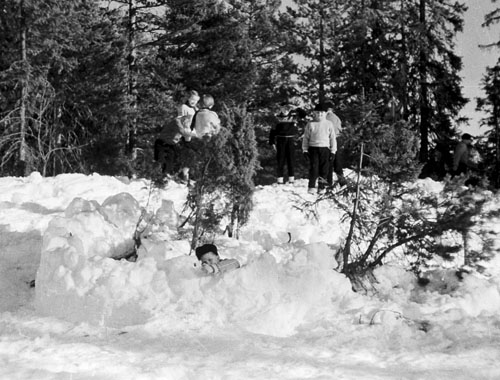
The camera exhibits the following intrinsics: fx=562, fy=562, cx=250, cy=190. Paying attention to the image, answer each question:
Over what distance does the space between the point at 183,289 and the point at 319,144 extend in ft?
19.9

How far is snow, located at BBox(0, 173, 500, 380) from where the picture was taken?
11.3ft

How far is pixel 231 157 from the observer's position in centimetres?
685

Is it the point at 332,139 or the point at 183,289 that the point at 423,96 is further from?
the point at 183,289

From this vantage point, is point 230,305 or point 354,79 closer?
point 230,305

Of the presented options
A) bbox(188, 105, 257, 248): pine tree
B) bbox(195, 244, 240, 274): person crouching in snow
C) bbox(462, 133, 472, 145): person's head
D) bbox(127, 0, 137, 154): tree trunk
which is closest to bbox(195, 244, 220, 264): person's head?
bbox(195, 244, 240, 274): person crouching in snow

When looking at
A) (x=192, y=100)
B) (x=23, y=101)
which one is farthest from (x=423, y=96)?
(x=23, y=101)

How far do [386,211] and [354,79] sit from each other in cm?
1738

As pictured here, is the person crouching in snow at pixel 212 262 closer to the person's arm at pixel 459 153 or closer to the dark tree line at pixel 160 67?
the person's arm at pixel 459 153

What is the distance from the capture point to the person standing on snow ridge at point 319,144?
33.4 feet

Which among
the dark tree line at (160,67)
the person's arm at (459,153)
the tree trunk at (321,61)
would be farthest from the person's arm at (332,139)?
the tree trunk at (321,61)

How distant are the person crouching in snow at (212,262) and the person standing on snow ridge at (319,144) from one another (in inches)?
191

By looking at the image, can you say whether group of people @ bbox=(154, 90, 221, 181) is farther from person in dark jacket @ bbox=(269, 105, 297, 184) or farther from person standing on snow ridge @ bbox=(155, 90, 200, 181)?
person in dark jacket @ bbox=(269, 105, 297, 184)

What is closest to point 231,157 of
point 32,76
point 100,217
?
point 100,217

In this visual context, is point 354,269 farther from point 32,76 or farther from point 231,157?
point 32,76
